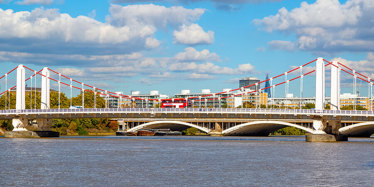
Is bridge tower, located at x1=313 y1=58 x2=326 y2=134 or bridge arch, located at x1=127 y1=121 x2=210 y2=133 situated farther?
bridge arch, located at x1=127 y1=121 x2=210 y2=133

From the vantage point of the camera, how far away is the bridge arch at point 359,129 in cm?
10159

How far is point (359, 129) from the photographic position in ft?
360

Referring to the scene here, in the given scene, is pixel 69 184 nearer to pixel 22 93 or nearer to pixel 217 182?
pixel 217 182

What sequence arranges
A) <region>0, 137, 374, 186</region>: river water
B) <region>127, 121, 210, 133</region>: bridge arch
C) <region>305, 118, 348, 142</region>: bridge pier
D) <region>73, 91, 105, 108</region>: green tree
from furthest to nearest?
<region>73, 91, 105, 108</region>: green tree
<region>127, 121, 210, 133</region>: bridge arch
<region>305, 118, 348, 142</region>: bridge pier
<region>0, 137, 374, 186</region>: river water

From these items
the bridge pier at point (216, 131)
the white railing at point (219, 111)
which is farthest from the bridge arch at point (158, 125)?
the white railing at point (219, 111)

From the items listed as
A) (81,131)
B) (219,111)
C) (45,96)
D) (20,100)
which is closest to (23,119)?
(20,100)

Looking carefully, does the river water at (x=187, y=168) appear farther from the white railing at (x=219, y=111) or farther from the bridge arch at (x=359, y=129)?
the bridge arch at (x=359, y=129)

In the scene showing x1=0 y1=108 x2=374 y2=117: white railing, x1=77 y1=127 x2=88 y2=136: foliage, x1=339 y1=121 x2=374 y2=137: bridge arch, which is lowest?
x1=77 y1=127 x2=88 y2=136: foliage

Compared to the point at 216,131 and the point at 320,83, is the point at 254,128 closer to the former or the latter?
the point at 216,131

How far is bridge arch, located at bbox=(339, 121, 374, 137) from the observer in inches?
4000

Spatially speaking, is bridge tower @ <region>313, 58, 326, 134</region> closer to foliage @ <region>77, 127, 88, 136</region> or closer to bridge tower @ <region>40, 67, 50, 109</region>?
bridge tower @ <region>40, 67, 50, 109</region>

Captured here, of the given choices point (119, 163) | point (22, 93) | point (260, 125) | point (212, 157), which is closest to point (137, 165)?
point (119, 163)

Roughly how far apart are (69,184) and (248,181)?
33.9 feet

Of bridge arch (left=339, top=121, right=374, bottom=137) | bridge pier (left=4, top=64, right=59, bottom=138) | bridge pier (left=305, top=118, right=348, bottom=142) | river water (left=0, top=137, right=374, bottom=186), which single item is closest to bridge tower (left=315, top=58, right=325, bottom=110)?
bridge pier (left=305, top=118, right=348, bottom=142)
